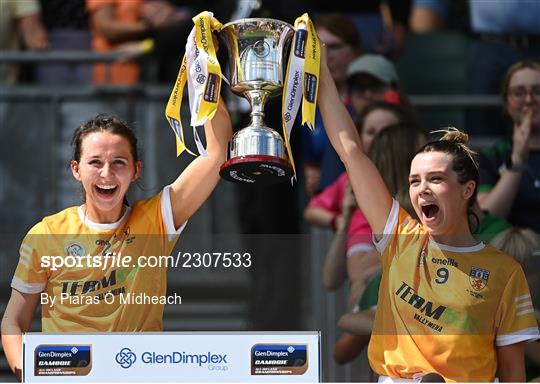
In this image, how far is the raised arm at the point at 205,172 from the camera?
4.36 m

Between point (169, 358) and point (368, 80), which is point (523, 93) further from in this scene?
point (169, 358)

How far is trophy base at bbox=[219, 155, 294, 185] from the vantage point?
4121mm

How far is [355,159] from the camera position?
429cm

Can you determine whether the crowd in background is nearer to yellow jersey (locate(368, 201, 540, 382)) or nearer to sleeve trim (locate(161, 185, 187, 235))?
yellow jersey (locate(368, 201, 540, 382))

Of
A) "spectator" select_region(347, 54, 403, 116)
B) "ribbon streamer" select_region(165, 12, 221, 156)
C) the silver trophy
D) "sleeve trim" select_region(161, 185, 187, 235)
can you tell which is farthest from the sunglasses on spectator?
"sleeve trim" select_region(161, 185, 187, 235)

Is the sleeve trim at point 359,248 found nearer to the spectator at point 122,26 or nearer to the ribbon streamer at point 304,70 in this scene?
the ribbon streamer at point 304,70

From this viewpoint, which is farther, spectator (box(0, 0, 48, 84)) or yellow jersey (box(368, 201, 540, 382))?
spectator (box(0, 0, 48, 84))

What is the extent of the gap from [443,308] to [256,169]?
646 mm

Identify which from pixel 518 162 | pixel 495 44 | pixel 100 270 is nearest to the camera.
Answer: pixel 100 270

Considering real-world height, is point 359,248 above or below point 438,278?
above

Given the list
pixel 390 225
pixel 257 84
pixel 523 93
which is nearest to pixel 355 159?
pixel 390 225

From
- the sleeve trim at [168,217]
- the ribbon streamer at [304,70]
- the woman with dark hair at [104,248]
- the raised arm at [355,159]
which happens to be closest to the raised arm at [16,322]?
the woman with dark hair at [104,248]

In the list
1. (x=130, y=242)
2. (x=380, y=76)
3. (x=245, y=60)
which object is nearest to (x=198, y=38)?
(x=245, y=60)

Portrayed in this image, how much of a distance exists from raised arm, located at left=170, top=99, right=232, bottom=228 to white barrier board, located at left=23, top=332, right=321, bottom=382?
1.32ft
